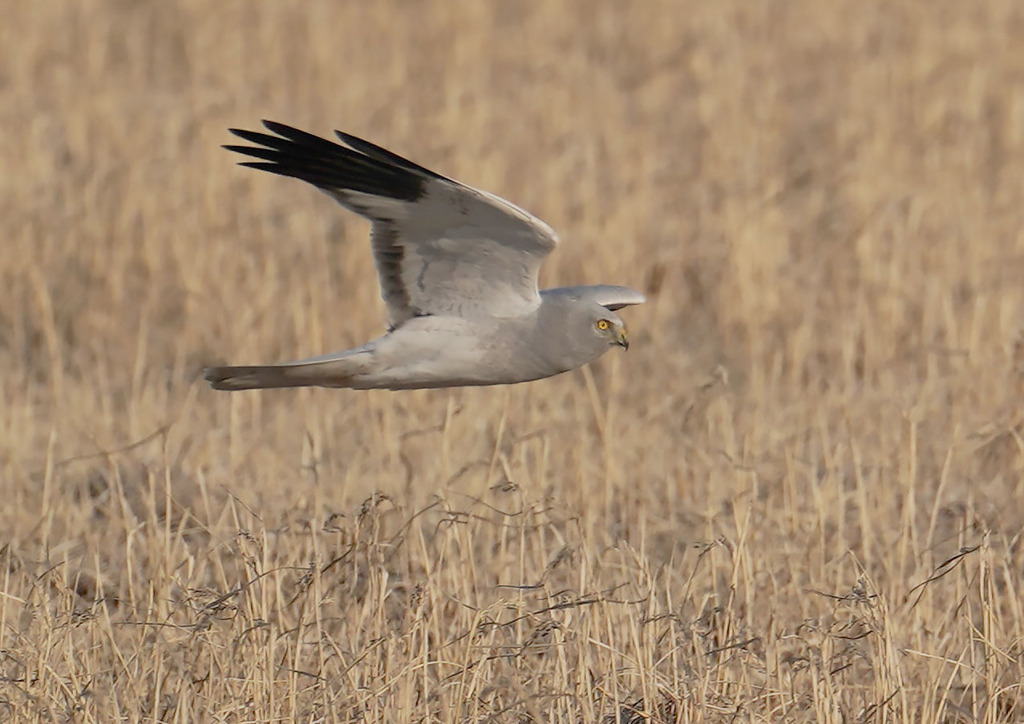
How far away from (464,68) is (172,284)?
428cm

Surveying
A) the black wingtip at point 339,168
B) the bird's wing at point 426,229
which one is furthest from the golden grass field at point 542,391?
the black wingtip at point 339,168

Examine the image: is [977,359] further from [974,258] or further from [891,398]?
[974,258]

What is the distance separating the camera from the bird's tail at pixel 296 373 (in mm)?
5508

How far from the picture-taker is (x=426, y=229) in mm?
5609

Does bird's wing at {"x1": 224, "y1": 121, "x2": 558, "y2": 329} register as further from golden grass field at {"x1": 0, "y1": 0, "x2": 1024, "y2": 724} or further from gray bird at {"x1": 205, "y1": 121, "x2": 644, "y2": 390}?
golden grass field at {"x1": 0, "y1": 0, "x2": 1024, "y2": 724}

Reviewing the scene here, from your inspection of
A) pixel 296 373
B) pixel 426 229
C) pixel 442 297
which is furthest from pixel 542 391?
pixel 296 373

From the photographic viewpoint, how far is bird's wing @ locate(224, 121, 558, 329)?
5.28 meters

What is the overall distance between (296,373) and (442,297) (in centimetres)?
60

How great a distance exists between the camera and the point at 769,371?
27.2 ft

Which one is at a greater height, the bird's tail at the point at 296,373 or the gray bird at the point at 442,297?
the gray bird at the point at 442,297

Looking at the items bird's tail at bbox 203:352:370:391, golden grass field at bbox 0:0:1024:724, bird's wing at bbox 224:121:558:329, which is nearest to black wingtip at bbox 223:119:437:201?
bird's wing at bbox 224:121:558:329

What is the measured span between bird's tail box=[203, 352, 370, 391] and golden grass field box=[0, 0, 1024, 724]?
362mm

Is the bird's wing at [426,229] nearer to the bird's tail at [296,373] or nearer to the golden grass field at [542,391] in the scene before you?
the bird's tail at [296,373]

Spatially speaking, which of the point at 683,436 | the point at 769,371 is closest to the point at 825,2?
the point at 769,371
